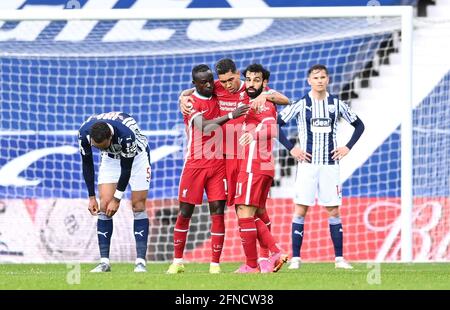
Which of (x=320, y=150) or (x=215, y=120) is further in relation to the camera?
(x=320, y=150)

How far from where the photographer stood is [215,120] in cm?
994

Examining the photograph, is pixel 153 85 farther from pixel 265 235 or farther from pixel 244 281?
pixel 244 281

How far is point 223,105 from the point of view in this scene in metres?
10.4

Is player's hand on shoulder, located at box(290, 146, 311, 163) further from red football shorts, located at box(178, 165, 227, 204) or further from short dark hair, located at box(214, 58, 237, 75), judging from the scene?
short dark hair, located at box(214, 58, 237, 75)

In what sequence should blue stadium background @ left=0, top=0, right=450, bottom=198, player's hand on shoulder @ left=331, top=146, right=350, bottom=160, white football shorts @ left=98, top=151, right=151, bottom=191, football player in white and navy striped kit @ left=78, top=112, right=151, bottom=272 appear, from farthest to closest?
blue stadium background @ left=0, top=0, right=450, bottom=198 → player's hand on shoulder @ left=331, top=146, right=350, bottom=160 → white football shorts @ left=98, top=151, right=151, bottom=191 → football player in white and navy striped kit @ left=78, top=112, right=151, bottom=272

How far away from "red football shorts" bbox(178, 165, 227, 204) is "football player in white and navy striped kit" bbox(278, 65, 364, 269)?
1375 mm

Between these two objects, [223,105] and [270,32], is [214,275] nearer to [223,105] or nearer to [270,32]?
[223,105]

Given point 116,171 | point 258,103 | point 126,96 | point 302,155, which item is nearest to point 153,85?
point 126,96

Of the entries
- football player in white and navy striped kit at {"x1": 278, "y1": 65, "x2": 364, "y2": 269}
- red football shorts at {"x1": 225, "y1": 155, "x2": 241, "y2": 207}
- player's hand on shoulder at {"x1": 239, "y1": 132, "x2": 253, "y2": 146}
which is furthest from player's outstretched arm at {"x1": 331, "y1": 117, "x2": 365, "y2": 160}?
player's hand on shoulder at {"x1": 239, "y1": 132, "x2": 253, "y2": 146}

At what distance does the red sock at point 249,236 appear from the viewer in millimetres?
9844

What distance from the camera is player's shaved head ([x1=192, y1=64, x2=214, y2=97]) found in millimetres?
10133

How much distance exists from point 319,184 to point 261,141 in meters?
1.52

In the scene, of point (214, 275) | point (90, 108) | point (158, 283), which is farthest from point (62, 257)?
point (158, 283)

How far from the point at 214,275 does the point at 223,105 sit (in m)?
1.69
